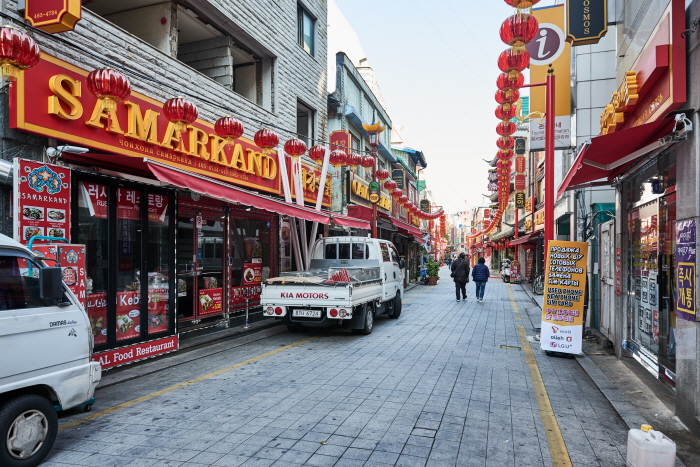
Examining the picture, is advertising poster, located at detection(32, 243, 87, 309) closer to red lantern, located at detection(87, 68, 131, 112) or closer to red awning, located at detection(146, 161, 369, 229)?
red awning, located at detection(146, 161, 369, 229)

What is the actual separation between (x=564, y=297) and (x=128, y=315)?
25.0ft

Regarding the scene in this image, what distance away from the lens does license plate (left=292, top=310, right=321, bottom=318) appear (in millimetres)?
9281

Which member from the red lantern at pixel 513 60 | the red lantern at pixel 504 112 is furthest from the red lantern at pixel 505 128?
the red lantern at pixel 513 60

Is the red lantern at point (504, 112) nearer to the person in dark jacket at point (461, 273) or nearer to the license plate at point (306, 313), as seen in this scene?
the license plate at point (306, 313)

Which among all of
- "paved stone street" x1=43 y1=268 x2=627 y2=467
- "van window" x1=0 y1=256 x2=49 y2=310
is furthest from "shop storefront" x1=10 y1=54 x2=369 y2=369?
"van window" x1=0 y1=256 x2=49 y2=310

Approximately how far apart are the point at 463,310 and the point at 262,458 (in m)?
11.9

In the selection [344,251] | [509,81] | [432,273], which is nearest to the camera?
[509,81]

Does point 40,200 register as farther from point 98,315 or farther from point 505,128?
point 505,128

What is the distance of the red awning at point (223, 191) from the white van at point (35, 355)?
2.52 metres

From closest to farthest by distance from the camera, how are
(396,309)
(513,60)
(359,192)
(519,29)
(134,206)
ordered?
(519,29), (134,206), (513,60), (396,309), (359,192)

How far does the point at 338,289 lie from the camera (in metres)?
9.12

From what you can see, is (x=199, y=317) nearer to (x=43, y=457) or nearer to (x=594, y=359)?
(x=43, y=457)

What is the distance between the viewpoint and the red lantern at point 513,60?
807 centimetres

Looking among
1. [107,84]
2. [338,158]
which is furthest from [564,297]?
[107,84]
